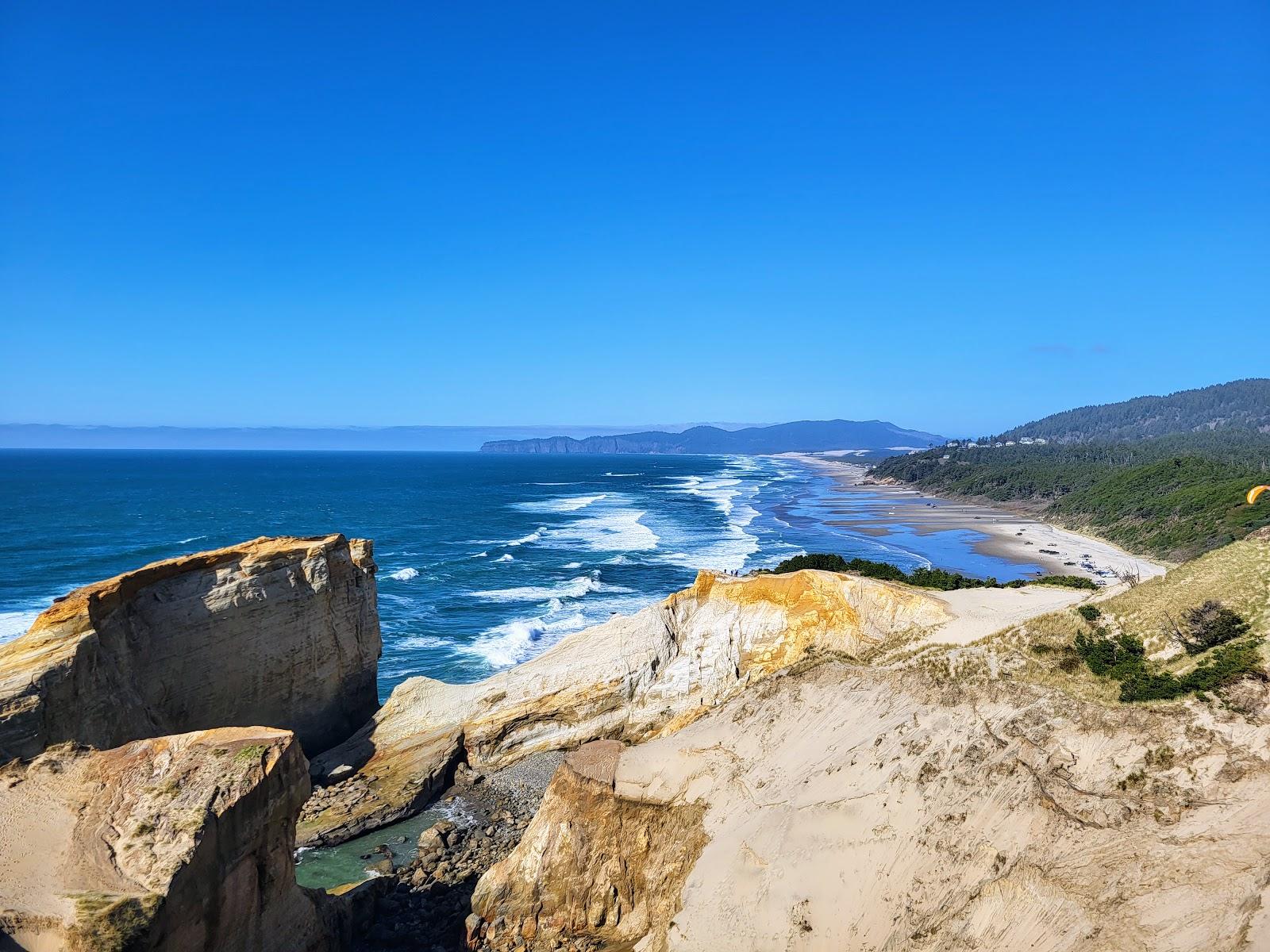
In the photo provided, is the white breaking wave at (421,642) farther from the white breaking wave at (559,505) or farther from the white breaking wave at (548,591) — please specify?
the white breaking wave at (559,505)

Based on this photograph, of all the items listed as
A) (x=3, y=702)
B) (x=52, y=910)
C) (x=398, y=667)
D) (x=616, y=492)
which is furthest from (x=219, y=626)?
(x=616, y=492)

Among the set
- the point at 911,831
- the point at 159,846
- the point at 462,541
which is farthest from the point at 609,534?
the point at 159,846

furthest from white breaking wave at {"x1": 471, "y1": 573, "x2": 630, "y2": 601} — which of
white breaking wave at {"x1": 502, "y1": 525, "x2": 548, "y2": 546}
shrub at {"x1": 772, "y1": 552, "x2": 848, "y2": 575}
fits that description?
white breaking wave at {"x1": 502, "y1": 525, "x2": 548, "y2": 546}

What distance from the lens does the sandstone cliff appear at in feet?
36.6

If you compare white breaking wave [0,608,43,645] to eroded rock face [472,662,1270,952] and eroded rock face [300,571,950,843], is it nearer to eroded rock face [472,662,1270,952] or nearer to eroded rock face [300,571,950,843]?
eroded rock face [300,571,950,843]

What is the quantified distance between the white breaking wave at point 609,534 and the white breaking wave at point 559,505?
1029cm

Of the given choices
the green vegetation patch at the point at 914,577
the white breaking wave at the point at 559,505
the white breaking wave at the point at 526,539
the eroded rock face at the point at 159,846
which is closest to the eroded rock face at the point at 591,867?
the eroded rock face at the point at 159,846

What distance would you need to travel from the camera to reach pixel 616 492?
431 ft

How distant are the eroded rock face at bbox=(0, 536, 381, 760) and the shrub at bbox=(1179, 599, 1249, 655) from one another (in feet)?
76.7

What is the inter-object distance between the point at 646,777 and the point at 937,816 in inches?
241

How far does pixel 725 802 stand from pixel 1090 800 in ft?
22.5

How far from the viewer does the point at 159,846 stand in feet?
35.9

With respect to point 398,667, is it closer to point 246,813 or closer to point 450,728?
point 450,728

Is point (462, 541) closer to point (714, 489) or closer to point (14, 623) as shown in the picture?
point (14, 623)
